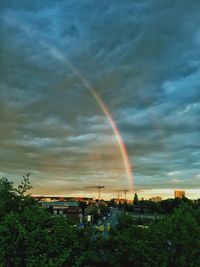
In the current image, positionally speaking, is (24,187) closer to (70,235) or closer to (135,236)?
(70,235)

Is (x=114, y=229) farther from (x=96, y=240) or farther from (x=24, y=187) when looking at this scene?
(x=24, y=187)

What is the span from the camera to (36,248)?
10.7m

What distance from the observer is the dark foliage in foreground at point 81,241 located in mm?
10594

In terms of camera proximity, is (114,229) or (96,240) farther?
(114,229)

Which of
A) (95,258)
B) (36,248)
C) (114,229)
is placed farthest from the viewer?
(114,229)

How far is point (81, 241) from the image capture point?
515 inches

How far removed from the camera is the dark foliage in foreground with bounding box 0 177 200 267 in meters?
10.6

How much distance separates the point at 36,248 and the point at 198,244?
714 centimetres

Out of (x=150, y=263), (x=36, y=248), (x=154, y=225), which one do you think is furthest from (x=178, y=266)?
(x=36, y=248)

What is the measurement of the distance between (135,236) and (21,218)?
19.4 feet

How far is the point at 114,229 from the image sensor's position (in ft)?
53.6

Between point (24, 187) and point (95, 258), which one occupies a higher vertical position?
point (24, 187)

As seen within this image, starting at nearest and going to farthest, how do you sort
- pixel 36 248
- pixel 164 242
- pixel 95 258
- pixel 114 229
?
pixel 36 248, pixel 95 258, pixel 164 242, pixel 114 229

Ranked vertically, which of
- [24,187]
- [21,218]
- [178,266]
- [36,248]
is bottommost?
[178,266]
